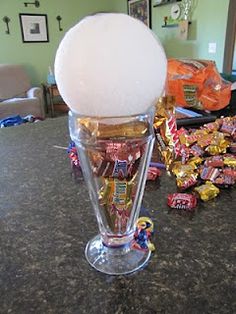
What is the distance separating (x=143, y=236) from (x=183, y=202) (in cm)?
14

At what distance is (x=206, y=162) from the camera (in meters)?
0.76

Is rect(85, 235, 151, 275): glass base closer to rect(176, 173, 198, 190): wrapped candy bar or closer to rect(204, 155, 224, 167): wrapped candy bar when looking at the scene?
rect(176, 173, 198, 190): wrapped candy bar

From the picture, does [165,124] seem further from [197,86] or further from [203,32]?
[203,32]

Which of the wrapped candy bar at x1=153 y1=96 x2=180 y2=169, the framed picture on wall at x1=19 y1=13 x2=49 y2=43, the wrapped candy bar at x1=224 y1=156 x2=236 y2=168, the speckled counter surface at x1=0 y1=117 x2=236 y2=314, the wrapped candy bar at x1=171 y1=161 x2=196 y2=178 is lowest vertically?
the speckled counter surface at x1=0 y1=117 x2=236 y2=314

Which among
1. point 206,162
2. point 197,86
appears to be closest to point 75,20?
point 197,86

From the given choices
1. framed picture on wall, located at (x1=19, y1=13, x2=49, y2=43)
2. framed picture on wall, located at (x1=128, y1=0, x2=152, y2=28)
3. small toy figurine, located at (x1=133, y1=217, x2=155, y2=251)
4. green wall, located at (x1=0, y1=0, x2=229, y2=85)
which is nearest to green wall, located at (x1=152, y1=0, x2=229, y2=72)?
green wall, located at (x1=0, y1=0, x2=229, y2=85)

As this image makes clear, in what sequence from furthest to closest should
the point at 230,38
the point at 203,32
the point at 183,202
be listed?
the point at 203,32, the point at 230,38, the point at 183,202

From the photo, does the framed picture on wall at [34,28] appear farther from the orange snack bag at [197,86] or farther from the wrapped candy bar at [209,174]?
the wrapped candy bar at [209,174]

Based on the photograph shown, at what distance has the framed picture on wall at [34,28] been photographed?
445 cm

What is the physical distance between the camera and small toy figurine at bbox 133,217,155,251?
501 millimetres

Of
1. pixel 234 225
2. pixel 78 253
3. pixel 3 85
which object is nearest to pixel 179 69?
pixel 234 225

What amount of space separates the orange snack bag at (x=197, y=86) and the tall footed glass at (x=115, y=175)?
797mm

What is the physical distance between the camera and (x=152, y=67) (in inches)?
14.8

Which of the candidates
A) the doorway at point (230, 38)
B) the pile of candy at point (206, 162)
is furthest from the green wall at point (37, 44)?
the pile of candy at point (206, 162)
